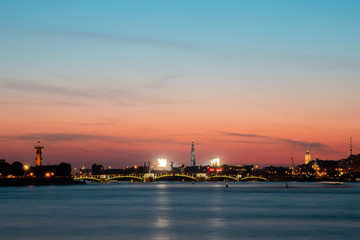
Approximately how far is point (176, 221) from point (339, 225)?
1709 centimetres

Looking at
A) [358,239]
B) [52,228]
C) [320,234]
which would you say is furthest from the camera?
[52,228]

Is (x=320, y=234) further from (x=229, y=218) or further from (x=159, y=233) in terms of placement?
(x=229, y=218)

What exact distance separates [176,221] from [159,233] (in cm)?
1202

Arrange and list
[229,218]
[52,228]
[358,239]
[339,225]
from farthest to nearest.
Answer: [229,218] → [339,225] → [52,228] → [358,239]

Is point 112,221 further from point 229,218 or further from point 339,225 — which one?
point 339,225

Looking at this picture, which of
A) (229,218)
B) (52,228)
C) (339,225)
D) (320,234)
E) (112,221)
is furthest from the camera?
(229,218)

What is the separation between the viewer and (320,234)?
44.8 metres

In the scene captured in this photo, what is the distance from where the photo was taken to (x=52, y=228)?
49688mm

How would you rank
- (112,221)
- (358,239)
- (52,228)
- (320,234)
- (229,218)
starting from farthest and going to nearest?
(229,218), (112,221), (52,228), (320,234), (358,239)

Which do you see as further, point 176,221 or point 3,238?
point 176,221

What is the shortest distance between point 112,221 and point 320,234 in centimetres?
2309

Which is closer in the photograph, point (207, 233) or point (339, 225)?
point (207, 233)

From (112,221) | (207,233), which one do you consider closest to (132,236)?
(207,233)

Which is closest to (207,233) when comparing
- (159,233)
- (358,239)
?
(159,233)
